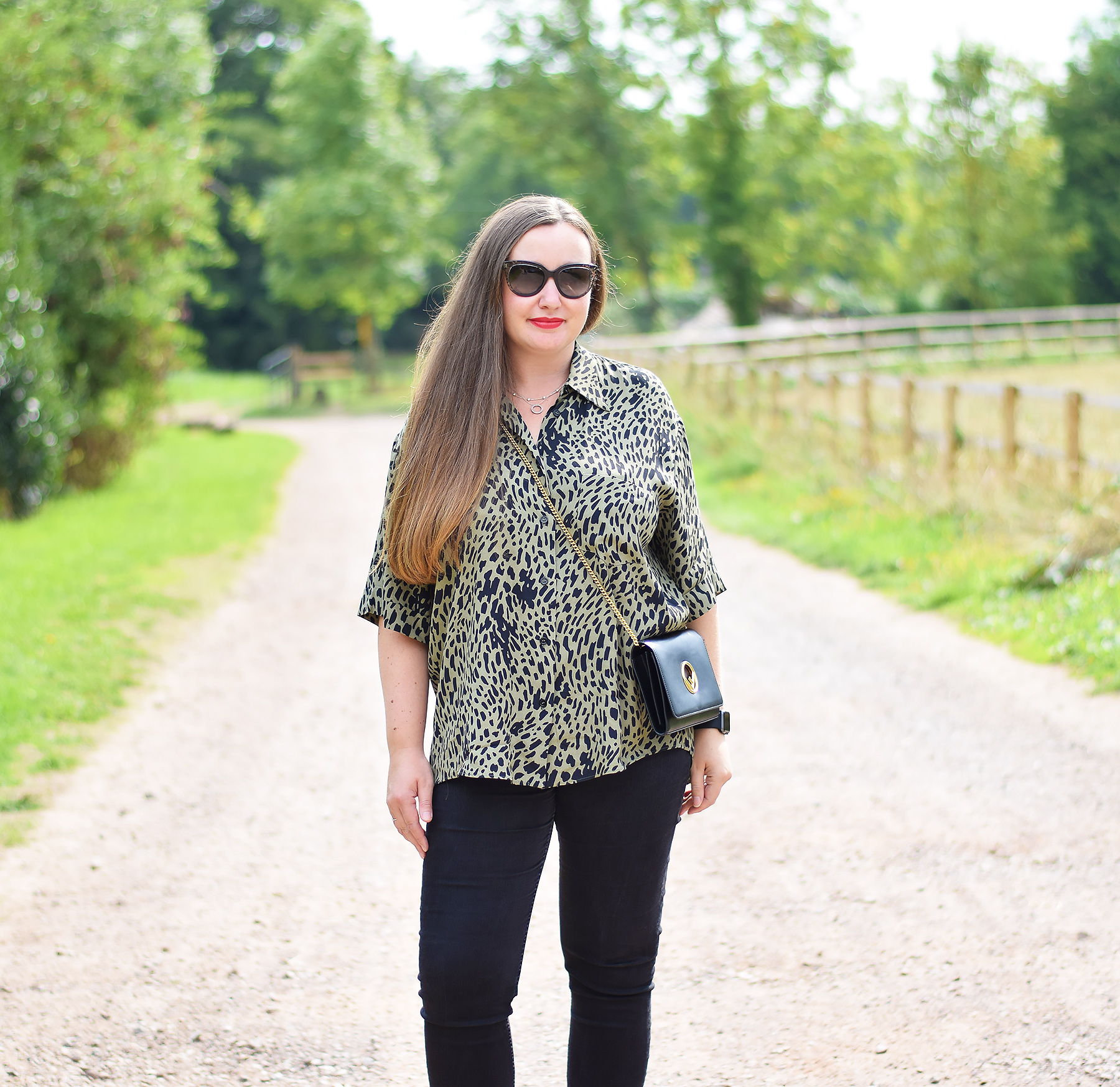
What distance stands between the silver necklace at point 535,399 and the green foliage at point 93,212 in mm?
11199

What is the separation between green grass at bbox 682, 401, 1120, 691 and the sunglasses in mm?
4637

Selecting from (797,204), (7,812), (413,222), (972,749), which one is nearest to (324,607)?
(7,812)

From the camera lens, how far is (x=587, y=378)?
2248 millimetres

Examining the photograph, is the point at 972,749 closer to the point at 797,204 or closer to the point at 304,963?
the point at 304,963

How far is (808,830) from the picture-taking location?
4.50 m

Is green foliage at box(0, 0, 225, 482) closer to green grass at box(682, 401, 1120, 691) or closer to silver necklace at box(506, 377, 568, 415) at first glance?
green grass at box(682, 401, 1120, 691)

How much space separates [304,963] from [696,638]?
199 centimetres

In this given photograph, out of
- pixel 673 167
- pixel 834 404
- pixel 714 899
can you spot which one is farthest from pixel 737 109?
pixel 714 899

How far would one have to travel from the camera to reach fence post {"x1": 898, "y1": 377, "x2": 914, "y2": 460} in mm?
11461

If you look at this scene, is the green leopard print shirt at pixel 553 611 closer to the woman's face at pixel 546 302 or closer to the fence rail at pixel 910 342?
the woman's face at pixel 546 302

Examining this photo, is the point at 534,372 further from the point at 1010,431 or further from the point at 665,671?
the point at 1010,431

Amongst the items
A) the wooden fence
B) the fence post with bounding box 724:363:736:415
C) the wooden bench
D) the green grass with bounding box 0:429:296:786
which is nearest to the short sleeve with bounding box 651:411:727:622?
the green grass with bounding box 0:429:296:786

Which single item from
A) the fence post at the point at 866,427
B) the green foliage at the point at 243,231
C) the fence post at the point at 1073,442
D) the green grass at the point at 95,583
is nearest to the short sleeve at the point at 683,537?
the green grass at the point at 95,583

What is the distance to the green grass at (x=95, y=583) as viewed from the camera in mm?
6125
